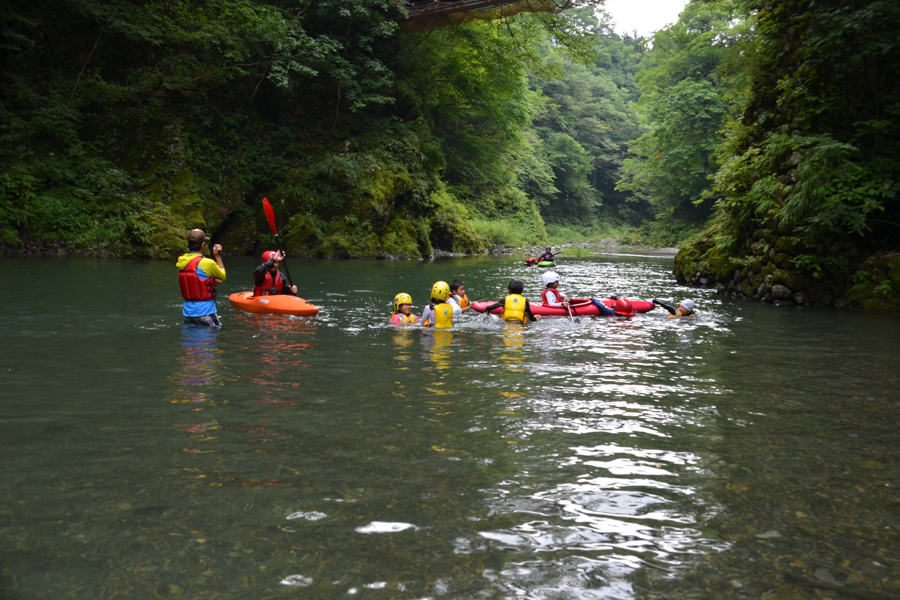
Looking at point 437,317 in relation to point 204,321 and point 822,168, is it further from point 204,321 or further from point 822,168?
point 822,168

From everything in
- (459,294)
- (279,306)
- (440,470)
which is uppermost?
(459,294)

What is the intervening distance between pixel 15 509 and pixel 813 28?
550 inches

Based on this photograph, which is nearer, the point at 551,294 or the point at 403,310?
the point at 403,310

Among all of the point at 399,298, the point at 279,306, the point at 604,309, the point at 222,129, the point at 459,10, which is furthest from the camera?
the point at 222,129

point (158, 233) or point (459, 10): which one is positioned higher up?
point (459, 10)

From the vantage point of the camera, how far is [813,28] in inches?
466

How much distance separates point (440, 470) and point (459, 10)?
A: 23603 mm

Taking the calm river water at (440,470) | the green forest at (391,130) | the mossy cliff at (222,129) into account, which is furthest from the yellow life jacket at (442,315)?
the mossy cliff at (222,129)

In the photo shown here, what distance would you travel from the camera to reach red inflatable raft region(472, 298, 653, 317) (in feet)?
33.4

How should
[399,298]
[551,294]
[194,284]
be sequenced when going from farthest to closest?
[551,294], [399,298], [194,284]

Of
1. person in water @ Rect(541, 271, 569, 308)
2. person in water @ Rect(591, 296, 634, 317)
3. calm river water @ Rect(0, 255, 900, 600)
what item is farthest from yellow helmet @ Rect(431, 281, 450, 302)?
person in water @ Rect(591, 296, 634, 317)

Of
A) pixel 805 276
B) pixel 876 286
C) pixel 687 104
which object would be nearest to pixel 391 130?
pixel 687 104

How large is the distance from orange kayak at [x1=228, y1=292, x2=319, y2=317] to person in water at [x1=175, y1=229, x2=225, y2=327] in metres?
1.70

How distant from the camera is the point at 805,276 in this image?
12055 mm
